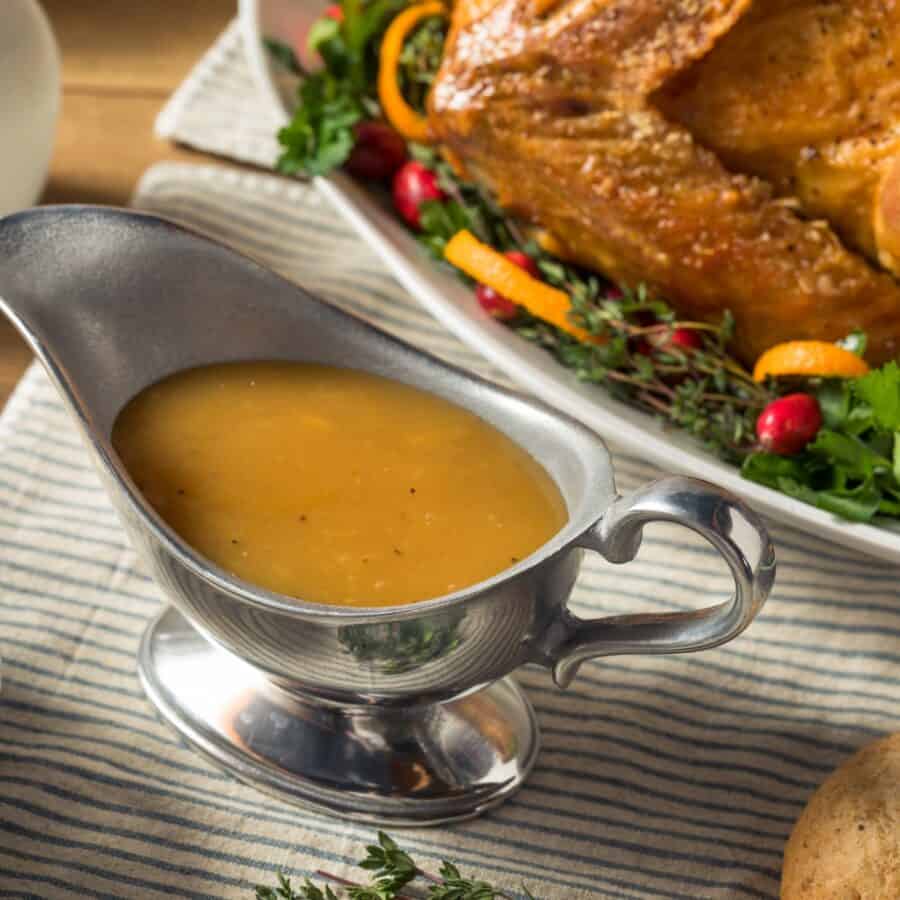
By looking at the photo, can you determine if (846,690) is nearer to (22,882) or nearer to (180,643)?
(180,643)

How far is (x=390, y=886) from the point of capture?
1281 mm

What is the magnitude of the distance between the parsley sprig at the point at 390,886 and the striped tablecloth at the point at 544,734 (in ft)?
0.13

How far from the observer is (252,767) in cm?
142

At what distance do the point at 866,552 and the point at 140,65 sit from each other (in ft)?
5.79

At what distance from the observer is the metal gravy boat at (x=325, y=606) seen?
1.23 meters

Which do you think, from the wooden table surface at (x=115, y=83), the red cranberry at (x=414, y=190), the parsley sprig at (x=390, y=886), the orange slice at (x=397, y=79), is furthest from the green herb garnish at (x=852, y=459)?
the wooden table surface at (x=115, y=83)

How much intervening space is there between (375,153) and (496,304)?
0.43 m

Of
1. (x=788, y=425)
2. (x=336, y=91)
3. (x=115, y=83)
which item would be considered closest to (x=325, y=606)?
(x=788, y=425)

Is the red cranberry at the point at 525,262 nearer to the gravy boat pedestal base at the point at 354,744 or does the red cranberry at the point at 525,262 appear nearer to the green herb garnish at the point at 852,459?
the green herb garnish at the point at 852,459

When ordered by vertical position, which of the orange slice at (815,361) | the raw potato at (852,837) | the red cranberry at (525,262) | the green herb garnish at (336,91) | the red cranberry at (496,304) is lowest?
→ the raw potato at (852,837)

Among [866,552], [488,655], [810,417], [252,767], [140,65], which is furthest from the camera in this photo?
[140,65]

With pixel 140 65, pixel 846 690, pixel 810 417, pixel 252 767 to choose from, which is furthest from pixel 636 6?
pixel 140 65

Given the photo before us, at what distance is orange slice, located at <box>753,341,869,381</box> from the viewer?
5.84 feet

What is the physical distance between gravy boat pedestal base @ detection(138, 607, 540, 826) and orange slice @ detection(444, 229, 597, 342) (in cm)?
64
